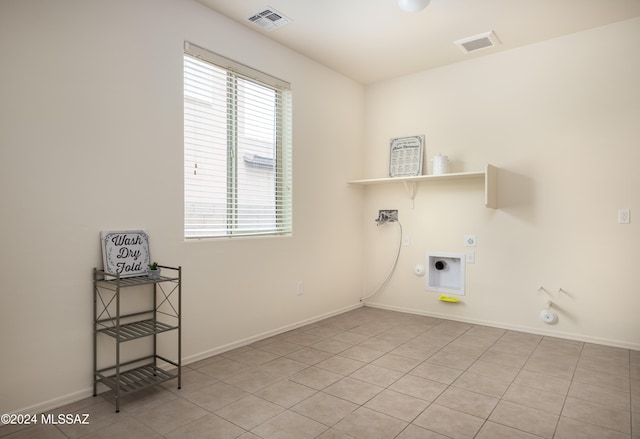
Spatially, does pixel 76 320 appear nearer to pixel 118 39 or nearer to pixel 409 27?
pixel 118 39

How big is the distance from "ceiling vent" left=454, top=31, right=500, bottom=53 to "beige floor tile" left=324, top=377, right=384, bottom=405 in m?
3.00

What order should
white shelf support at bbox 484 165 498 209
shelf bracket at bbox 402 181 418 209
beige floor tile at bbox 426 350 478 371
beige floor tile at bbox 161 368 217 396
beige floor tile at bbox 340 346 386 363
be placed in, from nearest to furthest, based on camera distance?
1. beige floor tile at bbox 161 368 217 396
2. beige floor tile at bbox 426 350 478 371
3. beige floor tile at bbox 340 346 386 363
4. white shelf support at bbox 484 165 498 209
5. shelf bracket at bbox 402 181 418 209

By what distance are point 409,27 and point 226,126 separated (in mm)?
1735

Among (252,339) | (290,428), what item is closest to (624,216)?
(290,428)

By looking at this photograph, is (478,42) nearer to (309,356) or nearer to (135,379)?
(309,356)

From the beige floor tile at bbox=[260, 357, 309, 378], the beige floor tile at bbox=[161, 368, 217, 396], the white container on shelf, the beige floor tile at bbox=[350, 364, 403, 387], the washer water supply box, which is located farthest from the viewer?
the washer water supply box

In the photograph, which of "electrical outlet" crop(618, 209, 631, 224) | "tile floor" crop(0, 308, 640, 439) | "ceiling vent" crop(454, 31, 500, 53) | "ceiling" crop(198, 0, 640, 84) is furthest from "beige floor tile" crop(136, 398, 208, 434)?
"ceiling vent" crop(454, 31, 500, 53)

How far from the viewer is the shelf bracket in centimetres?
438

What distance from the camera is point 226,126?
321 cm

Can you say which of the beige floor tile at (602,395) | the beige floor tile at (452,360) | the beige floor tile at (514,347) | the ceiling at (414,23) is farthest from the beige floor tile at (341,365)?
the ceiling at (414,23)

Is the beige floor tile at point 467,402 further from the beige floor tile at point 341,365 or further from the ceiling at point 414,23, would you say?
the ceiling at point 414,23

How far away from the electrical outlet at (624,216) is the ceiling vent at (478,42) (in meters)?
1.80

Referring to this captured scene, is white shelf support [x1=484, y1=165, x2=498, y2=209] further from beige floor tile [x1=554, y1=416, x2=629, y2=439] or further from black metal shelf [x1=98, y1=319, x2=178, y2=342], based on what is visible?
black metal shelf [x1=98, y1=319, x2=178, y2=342]

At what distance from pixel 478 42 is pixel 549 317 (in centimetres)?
255
